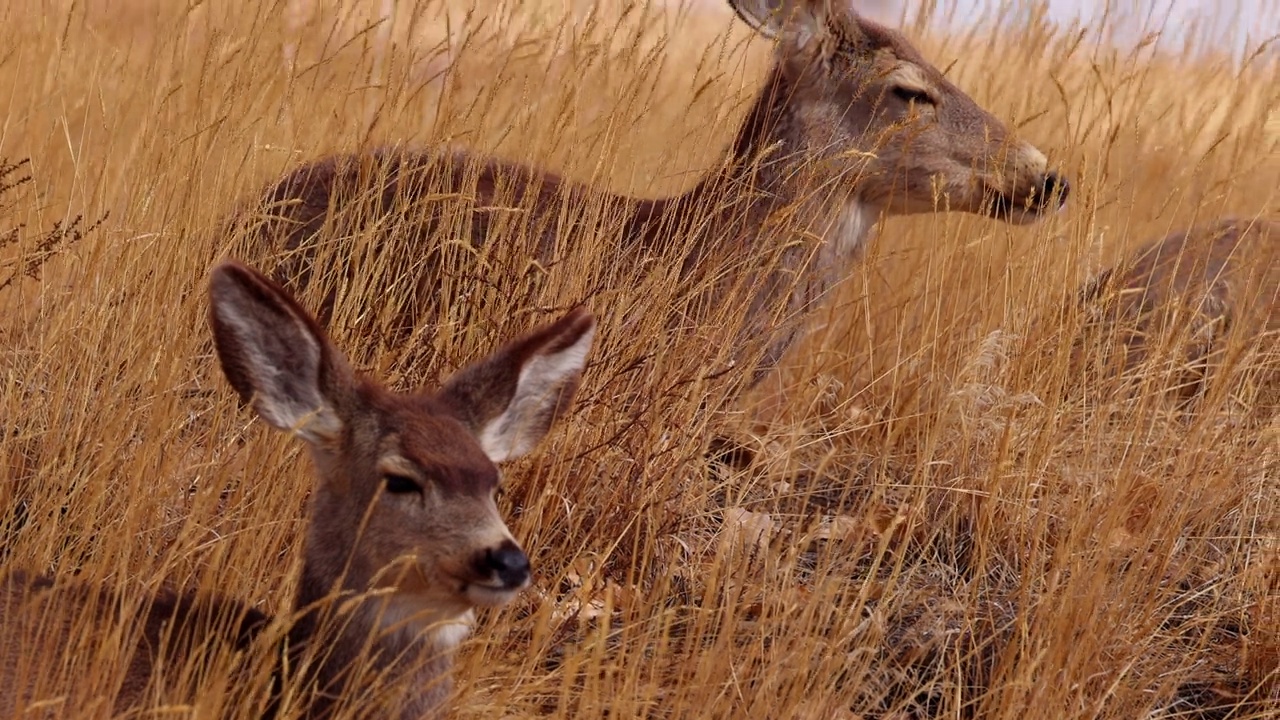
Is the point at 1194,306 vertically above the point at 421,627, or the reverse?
the point at 1194,306

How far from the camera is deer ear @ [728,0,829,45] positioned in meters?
6.20

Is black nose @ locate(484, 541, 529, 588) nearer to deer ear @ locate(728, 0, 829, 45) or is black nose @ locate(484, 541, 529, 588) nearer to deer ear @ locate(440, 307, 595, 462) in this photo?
deer ear @ locate(440, 307, 595, 462)

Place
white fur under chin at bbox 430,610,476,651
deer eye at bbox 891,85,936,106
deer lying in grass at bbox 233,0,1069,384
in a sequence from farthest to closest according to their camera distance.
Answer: deer eye at bbox 891,85,936,106 < deer lying in grass at bbox 233,0,1069,384 < white fur under chin at bbox 430,610,476,651

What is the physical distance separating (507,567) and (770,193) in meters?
2.87

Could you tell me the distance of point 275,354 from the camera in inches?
142

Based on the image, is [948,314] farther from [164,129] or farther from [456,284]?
[164,129]

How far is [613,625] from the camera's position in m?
4.68

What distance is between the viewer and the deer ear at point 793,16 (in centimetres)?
620

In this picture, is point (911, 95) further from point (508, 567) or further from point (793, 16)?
point (508, 567)

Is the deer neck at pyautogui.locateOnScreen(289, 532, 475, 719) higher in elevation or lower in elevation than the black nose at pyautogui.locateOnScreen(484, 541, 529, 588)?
lower

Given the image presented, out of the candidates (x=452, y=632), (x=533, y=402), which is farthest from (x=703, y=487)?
(x=452, y=632)

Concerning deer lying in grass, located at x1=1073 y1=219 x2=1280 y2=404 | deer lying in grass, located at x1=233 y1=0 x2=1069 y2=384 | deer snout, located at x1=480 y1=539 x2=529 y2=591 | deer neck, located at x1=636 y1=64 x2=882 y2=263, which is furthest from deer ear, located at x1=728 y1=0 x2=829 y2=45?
deer snout, located at x1=480 y1=539 x2=529 y2=591

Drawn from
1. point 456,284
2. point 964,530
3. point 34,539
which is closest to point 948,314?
point 964,530

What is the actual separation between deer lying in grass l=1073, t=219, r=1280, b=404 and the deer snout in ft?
8.56
